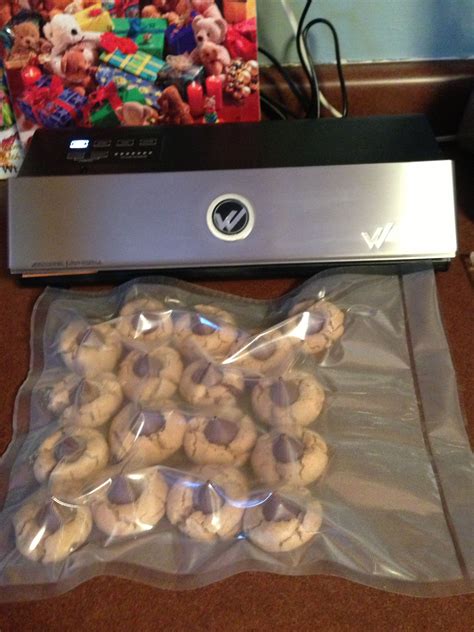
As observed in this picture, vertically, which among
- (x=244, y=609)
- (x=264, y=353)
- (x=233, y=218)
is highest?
(x=233, y=218)

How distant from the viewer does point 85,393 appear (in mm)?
518

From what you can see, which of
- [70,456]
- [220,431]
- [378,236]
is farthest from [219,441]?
[378,236]

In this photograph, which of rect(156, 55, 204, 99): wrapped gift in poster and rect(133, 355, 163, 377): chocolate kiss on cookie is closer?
rect(133, 355, 163, 377): chocolate kiss on cookie

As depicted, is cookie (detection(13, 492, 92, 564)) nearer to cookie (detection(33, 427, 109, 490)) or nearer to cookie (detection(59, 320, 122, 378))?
cookie (detection(33, 427, 109, 490))

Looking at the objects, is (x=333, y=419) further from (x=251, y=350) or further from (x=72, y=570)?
(x=72, y=570)

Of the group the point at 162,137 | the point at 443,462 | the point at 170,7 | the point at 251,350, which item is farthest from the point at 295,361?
the point at 170,7

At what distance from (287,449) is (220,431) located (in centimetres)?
5

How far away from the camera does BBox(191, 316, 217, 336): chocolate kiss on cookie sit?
562 mm

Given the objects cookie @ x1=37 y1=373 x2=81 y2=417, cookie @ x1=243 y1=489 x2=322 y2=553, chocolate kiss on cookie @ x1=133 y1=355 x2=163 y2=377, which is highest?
chocolate kiss on cookie @ x1=133 y1=355 x2=163 y2=377

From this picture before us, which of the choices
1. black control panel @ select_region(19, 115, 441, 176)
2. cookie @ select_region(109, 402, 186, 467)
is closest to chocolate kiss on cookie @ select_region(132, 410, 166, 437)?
cookie @ select_region(109, 402, 186, 467)

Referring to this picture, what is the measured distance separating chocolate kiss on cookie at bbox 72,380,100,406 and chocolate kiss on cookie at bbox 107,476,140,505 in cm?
8

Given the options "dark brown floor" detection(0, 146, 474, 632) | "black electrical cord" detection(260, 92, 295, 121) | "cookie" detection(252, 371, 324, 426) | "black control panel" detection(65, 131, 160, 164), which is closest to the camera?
"dark brown floor" detection(0, 146, 474, 632)

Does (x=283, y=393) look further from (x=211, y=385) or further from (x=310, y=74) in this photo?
(x=310, y=74)

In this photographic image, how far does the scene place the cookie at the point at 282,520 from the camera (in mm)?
427
